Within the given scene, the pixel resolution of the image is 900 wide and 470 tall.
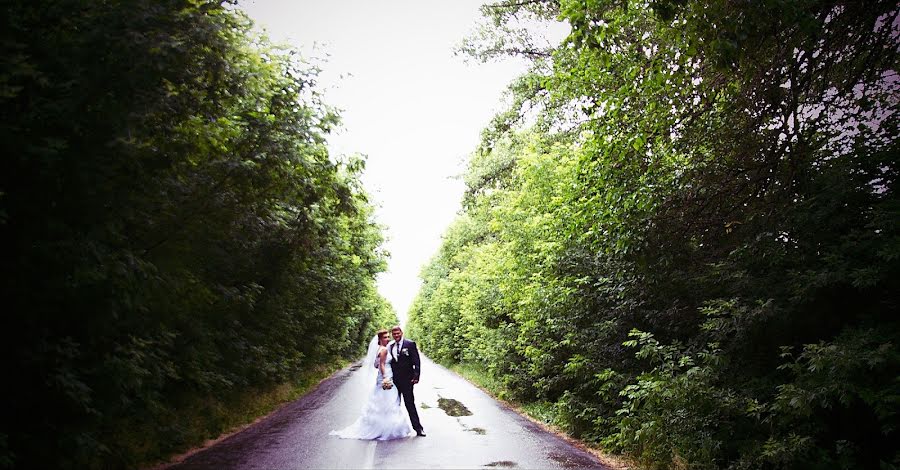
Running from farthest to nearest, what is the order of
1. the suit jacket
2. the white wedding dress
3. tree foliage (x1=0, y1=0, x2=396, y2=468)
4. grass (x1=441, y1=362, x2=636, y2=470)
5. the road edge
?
the suit jacket
the white wedding dress
grass (x1=441, y1=362, x2=636, y2=470)
the road edge
tree foliage (x1=0, y1=0, x2=396, y2=468)

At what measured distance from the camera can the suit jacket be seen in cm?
1105

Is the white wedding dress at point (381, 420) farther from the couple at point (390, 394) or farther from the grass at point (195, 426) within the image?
the grass at point (195, 426)

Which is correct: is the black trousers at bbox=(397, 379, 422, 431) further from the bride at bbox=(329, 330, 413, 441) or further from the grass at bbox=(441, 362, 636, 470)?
the grass at bbox=(441, 362, 636, 470)

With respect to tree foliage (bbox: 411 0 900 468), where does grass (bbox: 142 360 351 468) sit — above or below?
below

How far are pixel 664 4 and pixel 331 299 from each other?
2027 cm

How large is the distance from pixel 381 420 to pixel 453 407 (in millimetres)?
6087

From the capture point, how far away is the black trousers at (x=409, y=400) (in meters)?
10.6

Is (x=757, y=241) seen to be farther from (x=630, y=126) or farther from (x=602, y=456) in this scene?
(x=602, y=456)

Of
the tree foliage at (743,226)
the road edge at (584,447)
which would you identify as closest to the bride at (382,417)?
the road edge at (584,447)

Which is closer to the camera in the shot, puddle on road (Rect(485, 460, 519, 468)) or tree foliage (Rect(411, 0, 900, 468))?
tree foliage (Rect(411, 0, 900, 468))

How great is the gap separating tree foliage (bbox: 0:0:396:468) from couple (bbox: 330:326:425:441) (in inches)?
117

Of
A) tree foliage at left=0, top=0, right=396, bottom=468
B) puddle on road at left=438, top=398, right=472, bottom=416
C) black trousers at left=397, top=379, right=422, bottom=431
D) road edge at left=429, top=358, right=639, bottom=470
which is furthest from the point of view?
puddle on road at left=438, top=398, right=472, bottom=416

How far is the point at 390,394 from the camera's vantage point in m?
10.5

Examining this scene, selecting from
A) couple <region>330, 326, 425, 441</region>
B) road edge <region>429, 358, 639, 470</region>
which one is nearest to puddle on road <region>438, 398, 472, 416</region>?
road edge <region>429, 358, 639, 470</region>
